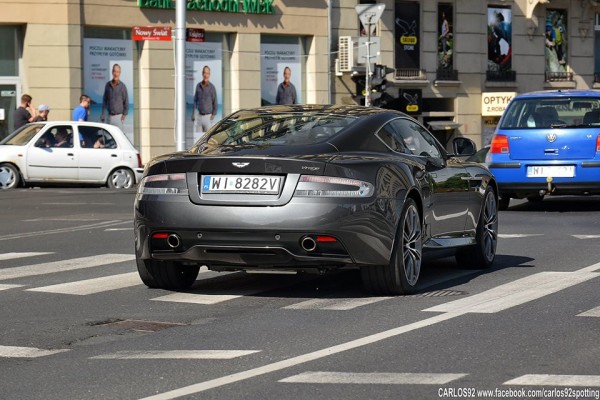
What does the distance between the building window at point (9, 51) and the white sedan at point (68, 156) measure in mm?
6469

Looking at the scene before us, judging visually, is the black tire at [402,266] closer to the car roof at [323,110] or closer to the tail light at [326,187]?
the tail light at [326,187]

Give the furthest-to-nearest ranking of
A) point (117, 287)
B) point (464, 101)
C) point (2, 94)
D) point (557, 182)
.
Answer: point (464, 101) → point (2, 94) → point (557, 182) → point (117, 287)

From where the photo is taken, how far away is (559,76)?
49.6 meters

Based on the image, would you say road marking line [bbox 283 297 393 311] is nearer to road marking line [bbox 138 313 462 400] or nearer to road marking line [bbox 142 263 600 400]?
road marking line [bbox 142 263 600 400]

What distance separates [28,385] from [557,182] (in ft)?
48.7

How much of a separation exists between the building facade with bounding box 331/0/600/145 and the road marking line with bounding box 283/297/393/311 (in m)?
30.5

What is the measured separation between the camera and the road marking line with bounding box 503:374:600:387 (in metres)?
6.85

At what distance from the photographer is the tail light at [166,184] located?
10.2 meters

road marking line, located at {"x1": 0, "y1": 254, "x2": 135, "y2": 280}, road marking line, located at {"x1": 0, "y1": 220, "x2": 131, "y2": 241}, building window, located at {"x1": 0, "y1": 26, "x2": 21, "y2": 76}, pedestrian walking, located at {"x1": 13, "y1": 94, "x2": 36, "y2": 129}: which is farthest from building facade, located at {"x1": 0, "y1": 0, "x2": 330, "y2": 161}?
road marking line, located at {"x1": 0, "y1": 254, "x2": 135, "y2": 280}

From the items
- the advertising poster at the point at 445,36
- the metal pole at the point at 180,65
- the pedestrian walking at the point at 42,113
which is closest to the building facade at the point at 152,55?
the metal pole at the point at 180,65

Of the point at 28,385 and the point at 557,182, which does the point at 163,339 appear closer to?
the point at 28,385

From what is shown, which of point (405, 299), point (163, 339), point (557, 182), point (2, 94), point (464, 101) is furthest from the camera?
point (464, 101)

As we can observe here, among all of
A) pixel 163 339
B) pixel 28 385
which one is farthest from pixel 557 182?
pixel 28 385

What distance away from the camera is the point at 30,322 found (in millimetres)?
9320
